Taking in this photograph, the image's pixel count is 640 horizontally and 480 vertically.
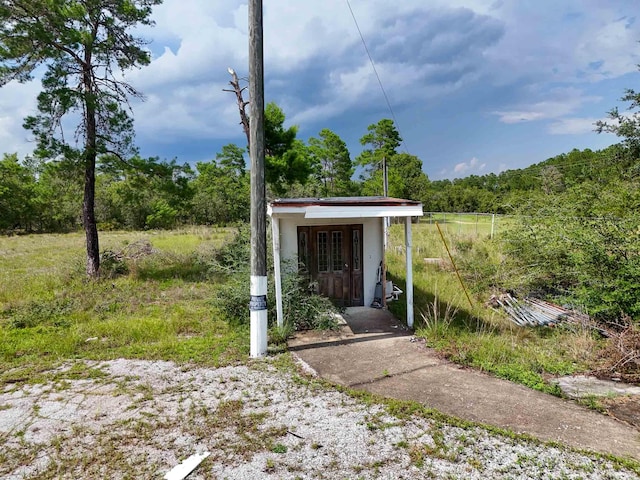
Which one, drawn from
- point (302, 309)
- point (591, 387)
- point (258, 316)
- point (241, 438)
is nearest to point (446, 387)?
point (591, 387)

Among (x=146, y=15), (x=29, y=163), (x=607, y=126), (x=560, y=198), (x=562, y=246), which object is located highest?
(x=146, y=15)

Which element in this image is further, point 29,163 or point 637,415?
point 29,163

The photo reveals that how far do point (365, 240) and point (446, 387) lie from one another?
4603mm

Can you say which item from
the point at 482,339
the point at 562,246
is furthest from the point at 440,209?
the point at 482,339

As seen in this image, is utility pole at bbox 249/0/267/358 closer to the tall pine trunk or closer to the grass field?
the grass field

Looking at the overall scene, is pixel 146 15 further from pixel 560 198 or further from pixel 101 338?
pixel 560 198

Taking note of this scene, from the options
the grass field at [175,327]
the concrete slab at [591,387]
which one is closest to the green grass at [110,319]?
the grass field at [175,327]

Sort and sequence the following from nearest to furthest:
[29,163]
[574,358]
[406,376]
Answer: [406,376] → [574,358] → [29,163]

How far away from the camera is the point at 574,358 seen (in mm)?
5766

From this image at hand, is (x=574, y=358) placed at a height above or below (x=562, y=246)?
below

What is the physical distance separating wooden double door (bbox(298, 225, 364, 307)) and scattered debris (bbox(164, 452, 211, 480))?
5575mm

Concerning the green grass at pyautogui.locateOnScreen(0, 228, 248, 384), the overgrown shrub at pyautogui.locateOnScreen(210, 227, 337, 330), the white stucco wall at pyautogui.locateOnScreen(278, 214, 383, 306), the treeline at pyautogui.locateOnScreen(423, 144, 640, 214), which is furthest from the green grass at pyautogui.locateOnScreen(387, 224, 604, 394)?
the treeline at pyautogui.locateOnScreen(423, 144, 640, 214)

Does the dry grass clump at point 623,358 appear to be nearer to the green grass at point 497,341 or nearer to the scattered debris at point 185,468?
the green grass at point 497,341

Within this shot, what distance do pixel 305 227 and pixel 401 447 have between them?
5.79m
